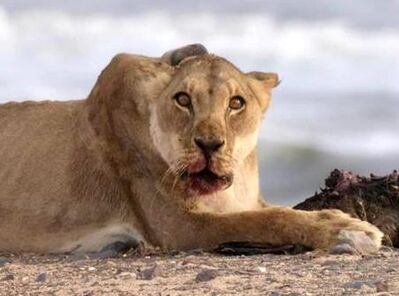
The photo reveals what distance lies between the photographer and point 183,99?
7.74 m

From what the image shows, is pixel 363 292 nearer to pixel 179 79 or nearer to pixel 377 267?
pixel 377 267

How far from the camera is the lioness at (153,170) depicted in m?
7.46

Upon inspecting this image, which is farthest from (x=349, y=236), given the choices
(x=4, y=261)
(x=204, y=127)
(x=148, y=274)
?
(x=4, y=261)

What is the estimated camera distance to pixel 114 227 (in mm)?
8195

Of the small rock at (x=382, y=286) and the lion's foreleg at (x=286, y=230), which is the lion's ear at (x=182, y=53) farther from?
the small rock at (x=382, y=286)

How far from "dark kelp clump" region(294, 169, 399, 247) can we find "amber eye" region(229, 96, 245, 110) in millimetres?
1686

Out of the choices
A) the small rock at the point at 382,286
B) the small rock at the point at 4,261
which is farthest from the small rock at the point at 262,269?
the small rock at the point at 4,261

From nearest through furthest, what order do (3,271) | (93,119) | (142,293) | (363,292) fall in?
(363,292) → (142,293) → (3,271) → (93,119)

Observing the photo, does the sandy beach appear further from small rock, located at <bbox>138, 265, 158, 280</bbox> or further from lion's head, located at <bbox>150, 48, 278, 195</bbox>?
lion's head, located at <bbox>150, 48, 278, 195</bbox>

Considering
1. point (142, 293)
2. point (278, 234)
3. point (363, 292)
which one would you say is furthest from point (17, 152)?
point (363, 292)

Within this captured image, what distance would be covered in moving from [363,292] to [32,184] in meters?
3.67

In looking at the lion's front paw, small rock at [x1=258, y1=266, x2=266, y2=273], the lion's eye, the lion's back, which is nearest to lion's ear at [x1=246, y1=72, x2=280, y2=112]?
the lion's eye

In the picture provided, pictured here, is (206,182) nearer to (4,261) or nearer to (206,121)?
(206,121)

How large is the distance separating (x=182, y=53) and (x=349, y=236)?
178 cm
